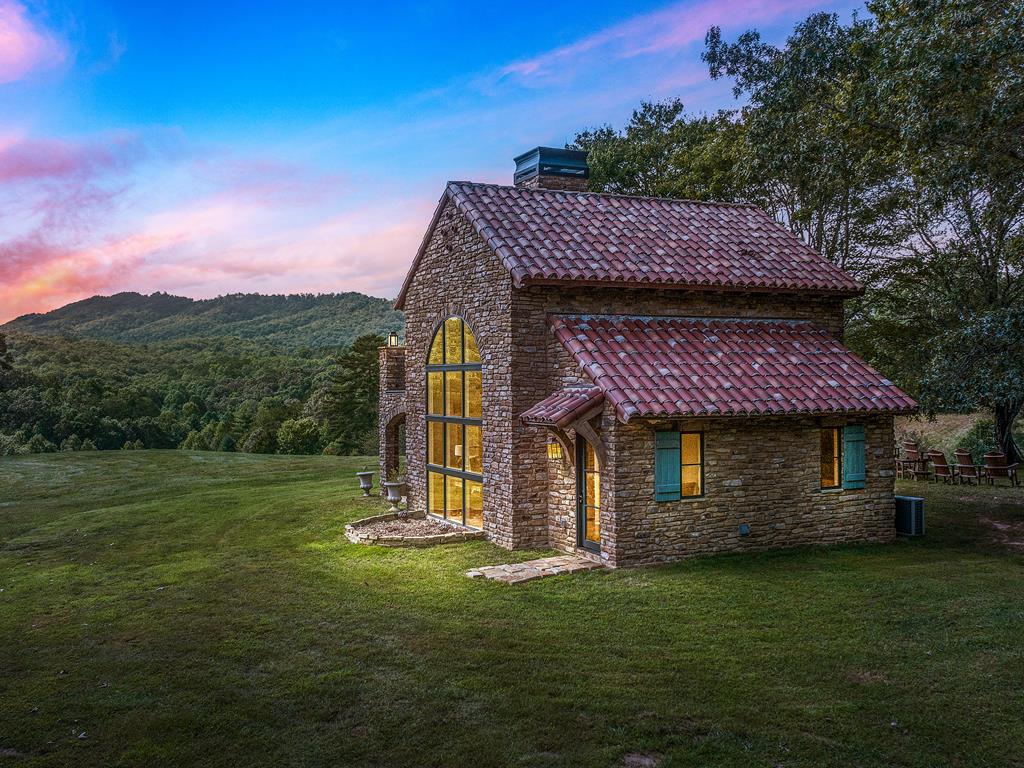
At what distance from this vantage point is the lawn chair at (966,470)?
19.6 metres

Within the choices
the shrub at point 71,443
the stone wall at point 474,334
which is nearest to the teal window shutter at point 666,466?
the stone wall at point 474,334

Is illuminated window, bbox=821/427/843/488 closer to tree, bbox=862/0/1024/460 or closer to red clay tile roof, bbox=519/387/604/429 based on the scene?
tree, bbox=862/0/1024/460

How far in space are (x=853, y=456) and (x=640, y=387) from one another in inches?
178

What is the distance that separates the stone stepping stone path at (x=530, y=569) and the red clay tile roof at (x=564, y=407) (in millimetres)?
2197

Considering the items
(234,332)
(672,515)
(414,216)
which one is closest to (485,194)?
(672,515)

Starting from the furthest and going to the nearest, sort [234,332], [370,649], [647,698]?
1. [234,332]
2. [370,649]
3. [647,698]

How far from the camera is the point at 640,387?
11.4 metres

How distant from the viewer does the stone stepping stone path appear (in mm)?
10828

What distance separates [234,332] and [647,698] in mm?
69427

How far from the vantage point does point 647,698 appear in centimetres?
663

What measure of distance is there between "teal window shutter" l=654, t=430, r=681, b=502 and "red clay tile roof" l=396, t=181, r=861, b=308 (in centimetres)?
304

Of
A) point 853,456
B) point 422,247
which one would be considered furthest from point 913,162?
point 422,247

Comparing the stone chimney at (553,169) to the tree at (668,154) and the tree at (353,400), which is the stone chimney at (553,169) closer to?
the tree at (668,154)

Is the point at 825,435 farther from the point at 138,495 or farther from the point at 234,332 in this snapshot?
the point at 234,332
